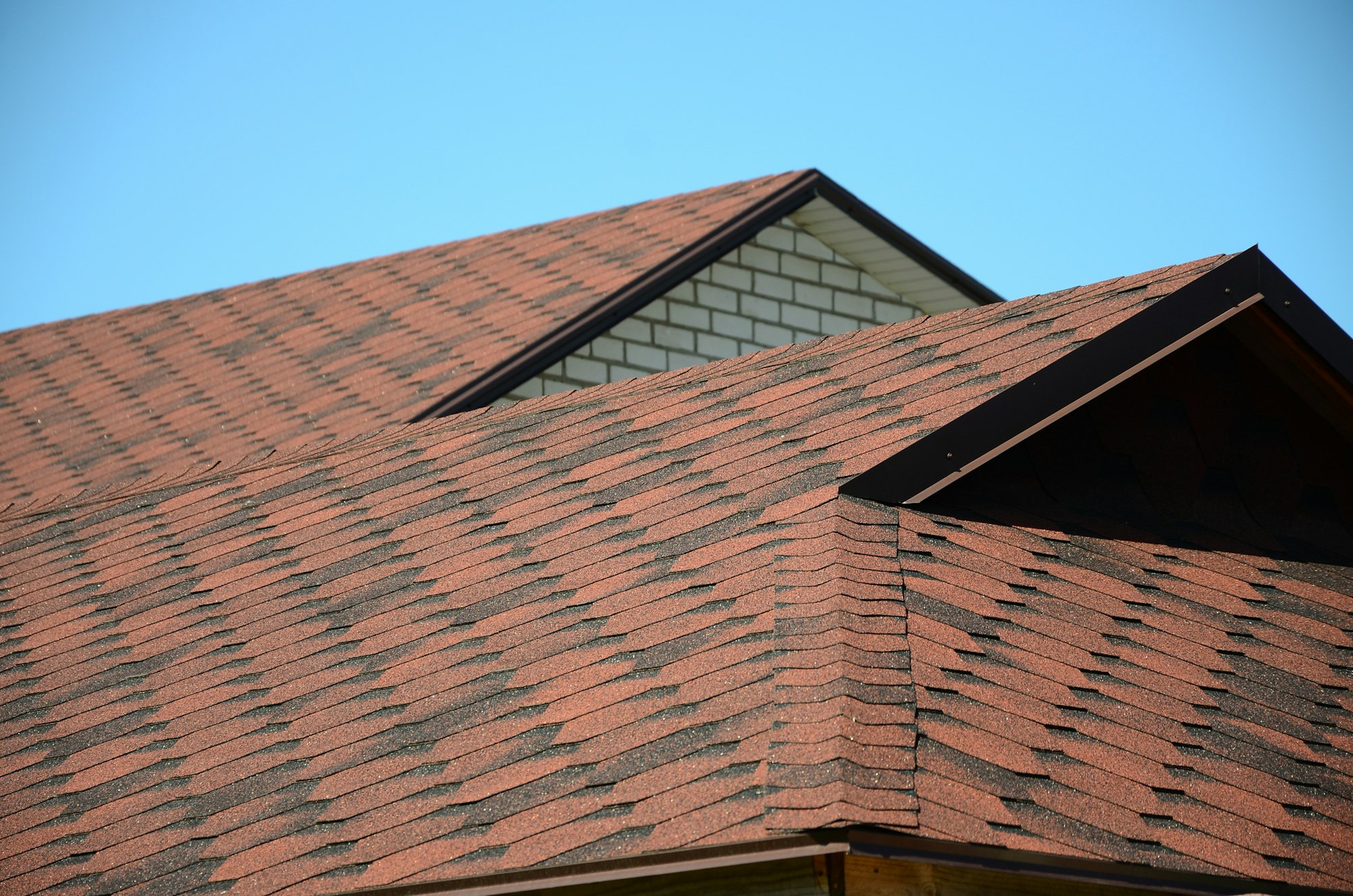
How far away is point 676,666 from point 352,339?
24.0 feet

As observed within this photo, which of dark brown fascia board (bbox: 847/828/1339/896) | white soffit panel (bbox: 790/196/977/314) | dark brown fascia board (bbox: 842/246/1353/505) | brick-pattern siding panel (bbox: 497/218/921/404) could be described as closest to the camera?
dark brown fascia board (bbox: 847/828/1339/896)

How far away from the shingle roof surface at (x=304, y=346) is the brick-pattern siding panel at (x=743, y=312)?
1.27 ft

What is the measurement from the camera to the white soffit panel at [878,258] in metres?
12.9

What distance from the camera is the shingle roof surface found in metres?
10.8

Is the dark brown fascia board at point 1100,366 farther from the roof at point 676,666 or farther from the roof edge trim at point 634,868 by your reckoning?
the roof edge trim at point 634,868

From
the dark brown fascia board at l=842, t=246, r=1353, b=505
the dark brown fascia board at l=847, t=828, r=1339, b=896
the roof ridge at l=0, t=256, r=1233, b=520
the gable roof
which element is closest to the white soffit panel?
the gable roof

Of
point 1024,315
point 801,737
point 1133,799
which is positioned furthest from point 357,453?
point 1133,799

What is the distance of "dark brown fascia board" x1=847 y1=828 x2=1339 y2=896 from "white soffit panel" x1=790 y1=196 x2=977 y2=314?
28.6ft

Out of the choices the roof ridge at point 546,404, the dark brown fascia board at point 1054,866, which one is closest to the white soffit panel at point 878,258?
the roof ridge at point 546,404

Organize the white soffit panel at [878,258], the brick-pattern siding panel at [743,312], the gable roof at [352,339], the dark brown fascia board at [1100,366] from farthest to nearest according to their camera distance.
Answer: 1. the white soffit panel at [878,258]
2. the brick-pattern siding panel at [743,312]
3. the gable roof at [352,339]
4. the dark brown fascia board at [1100,366]

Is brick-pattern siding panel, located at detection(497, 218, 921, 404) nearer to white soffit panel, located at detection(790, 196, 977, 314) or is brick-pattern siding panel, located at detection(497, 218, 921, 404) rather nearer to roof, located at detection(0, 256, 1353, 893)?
white soffit panel, located at detection(790, 196, 977, 314)

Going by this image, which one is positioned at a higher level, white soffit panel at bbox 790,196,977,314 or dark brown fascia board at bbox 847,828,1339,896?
white soffit panel at bbox 790,196,977,314

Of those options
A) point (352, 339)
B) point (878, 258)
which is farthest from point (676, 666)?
point (878, 258)

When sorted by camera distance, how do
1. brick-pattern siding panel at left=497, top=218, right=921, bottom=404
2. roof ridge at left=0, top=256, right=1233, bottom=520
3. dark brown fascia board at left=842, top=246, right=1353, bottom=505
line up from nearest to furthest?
dark brown fascia board at left=842, top=246, right=1353, bottom=505
roof ridge at left=0, top=256, right=1233, bottom=520
brick-pattern siding panel at left=497, top=218, right=921, bottom=404
